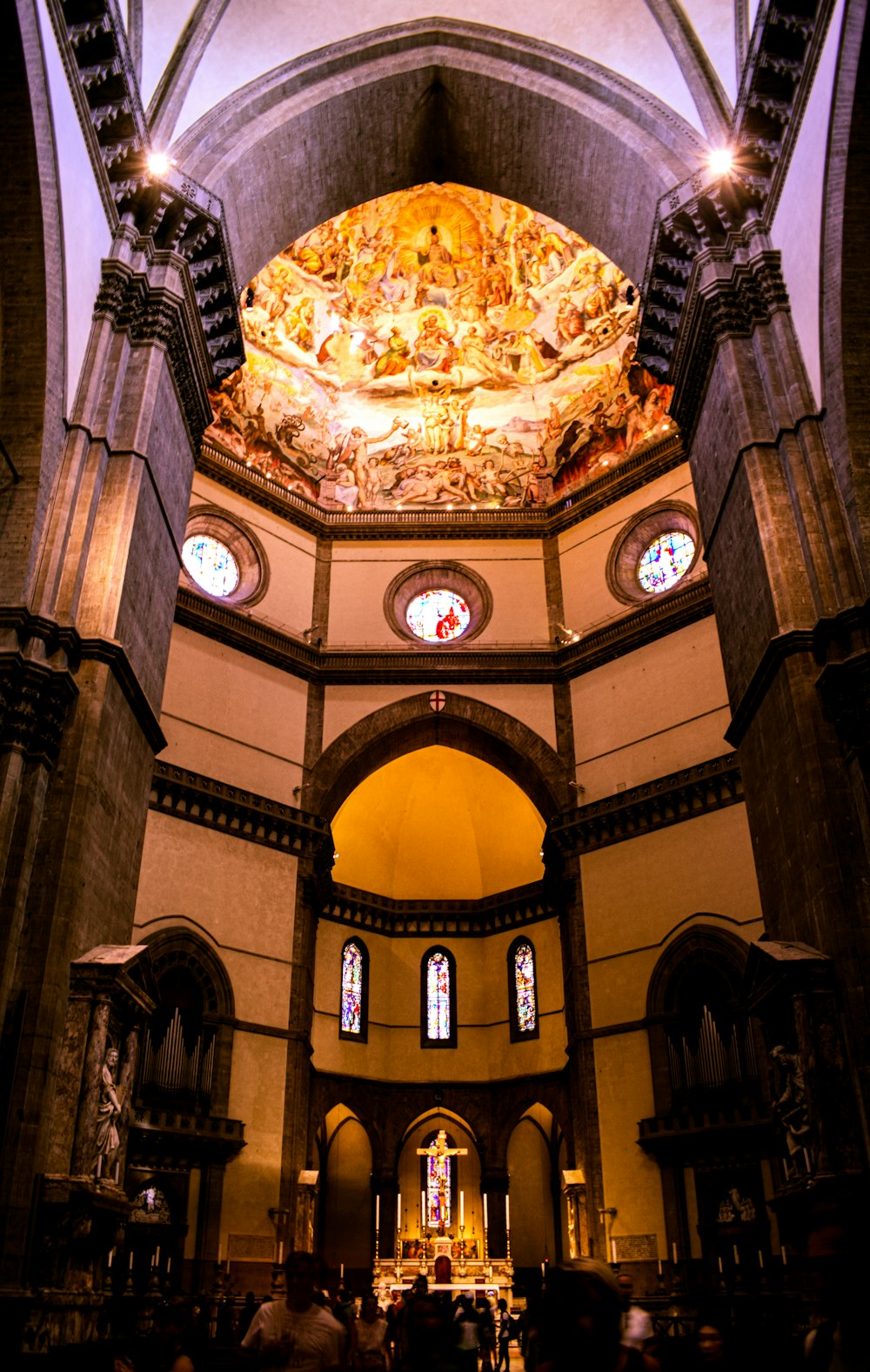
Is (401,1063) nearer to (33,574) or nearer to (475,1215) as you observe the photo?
Result: (475,1215)

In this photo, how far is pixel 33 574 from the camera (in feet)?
34.3

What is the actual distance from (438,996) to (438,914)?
224cm

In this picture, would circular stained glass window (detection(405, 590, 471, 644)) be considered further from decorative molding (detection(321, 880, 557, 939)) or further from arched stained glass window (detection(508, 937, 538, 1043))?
arched stained glass window (detection(508, 937, 538, 1043))

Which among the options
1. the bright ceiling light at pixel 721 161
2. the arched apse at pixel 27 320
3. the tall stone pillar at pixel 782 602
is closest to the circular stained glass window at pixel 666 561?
the tall stone pillar at pixel 782 602

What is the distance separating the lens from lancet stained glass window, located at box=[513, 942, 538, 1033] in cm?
2909

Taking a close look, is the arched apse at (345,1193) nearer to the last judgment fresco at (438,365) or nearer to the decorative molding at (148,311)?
the last judgment fresco at (438,365)

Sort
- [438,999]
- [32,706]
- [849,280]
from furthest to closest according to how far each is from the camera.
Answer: [438,999], [849,280], [32,706]

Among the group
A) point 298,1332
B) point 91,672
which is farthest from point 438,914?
A: point 298,1332

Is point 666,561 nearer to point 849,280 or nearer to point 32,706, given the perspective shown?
point 849,280

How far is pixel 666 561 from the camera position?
25.2 m

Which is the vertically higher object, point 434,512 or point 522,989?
point 434,512

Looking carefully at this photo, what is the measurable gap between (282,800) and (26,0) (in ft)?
54.7

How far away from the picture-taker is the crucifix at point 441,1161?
85.1 ft

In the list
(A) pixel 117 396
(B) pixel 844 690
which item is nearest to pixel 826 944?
(B) pixel 844 690
